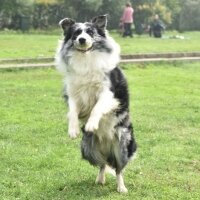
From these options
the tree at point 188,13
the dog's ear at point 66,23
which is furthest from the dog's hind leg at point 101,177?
the tree at point 188,13

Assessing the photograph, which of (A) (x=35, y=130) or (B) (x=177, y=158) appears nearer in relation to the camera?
(B) (x=177, y=158)

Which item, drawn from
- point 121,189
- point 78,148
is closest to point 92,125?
point 121,189

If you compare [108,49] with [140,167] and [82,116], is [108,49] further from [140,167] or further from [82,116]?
[140,167]

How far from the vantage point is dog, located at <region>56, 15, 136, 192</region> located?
6.59m

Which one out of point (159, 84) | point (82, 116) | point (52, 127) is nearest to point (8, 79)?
point (159, 84)

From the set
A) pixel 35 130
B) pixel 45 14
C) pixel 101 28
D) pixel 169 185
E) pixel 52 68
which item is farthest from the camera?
pixel 45 14

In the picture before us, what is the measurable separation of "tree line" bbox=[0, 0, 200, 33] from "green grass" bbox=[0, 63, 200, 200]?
2132cm

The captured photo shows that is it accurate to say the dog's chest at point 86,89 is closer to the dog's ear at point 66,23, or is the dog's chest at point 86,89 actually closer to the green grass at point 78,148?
the dog's ear at point 66,23

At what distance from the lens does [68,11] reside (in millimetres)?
38750

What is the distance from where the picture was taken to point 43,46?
24.7 meters

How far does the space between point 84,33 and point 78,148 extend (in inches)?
116

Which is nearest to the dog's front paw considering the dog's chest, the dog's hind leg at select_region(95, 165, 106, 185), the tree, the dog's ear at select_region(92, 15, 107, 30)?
the dog's chest

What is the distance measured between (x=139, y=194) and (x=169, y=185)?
516 mm

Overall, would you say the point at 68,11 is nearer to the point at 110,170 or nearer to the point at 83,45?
the point at 110,170
